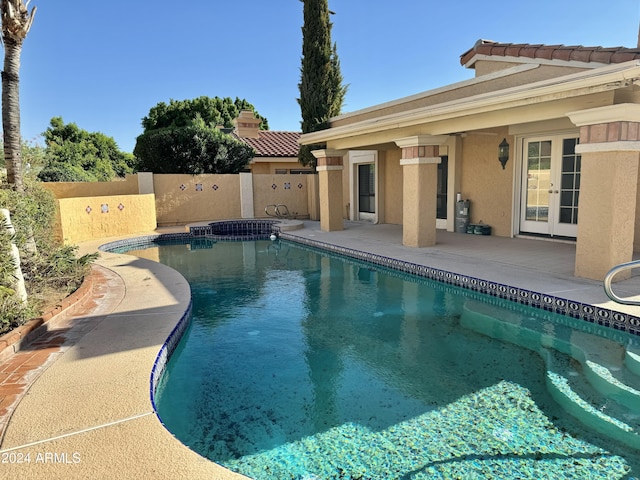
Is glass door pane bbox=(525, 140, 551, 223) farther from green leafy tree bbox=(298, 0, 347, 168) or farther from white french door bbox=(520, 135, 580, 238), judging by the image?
green leafy tree bbox=(298, 0, 347, 168)

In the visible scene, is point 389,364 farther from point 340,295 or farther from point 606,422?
point 340,295

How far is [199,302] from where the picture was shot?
7625mm

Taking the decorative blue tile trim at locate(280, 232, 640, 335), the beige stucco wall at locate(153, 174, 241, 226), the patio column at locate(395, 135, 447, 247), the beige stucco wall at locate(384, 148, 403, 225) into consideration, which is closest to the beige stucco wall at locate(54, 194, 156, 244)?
the beige stucco wall at locate(153, 174, 241, 226)

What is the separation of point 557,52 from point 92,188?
1626 cm

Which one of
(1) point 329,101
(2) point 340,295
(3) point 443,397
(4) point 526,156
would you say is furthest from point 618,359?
(1) point 329,101

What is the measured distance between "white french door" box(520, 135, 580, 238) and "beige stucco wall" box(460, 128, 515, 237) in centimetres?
43

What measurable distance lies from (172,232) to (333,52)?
10.5 metres

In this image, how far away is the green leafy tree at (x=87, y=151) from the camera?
103 ft

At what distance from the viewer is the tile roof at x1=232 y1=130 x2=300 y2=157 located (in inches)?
949

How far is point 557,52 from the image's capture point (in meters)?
9.15

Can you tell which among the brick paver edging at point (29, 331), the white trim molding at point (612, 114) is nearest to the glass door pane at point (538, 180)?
the white trim molding at point (612, 114)

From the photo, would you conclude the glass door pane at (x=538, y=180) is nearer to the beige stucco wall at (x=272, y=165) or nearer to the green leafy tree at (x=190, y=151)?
the green leafy tree at (x=190, y=151)

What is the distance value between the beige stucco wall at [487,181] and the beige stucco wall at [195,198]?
10.4m

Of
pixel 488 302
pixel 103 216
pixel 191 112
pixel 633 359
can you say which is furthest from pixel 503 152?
pixel 191 112
